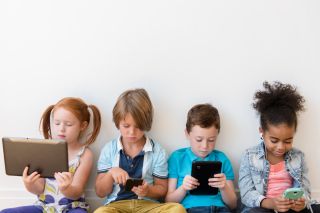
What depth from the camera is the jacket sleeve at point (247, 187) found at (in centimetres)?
196

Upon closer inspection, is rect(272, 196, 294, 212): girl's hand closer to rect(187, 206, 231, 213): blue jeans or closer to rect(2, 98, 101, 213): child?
rect(187, 206, 231, 213): blue jeans

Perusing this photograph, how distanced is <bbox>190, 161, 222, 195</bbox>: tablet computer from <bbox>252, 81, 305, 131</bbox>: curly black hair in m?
0.33

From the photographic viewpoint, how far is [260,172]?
2.03 metres

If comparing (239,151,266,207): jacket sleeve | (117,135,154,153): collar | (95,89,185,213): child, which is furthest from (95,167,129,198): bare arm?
(239,151,266,207): jacket sleeve

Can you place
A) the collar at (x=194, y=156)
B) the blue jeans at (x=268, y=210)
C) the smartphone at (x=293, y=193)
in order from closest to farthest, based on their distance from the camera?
the smartphone at (x=293, y=193) < the blue jeans at (x=268, y=210) < the collar at (x=194, y=156)

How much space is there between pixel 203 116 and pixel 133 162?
403 millimetres

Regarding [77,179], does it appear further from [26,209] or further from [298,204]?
[298,204]

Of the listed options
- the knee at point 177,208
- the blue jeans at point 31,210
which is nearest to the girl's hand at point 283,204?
the knee at point 177,208

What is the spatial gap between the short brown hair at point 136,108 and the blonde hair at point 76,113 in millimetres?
147

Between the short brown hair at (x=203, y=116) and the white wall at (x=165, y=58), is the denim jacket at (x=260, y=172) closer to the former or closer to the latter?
the white wall at (x=165, y=58)

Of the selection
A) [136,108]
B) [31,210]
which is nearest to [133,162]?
[136,108]

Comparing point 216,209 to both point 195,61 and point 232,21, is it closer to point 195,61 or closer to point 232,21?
point 195,61

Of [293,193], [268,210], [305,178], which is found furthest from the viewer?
[305,178]

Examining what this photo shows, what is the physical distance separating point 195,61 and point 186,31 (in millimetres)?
157
